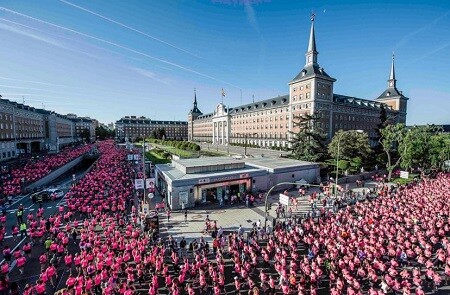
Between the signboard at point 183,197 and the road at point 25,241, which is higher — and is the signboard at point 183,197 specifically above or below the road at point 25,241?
above

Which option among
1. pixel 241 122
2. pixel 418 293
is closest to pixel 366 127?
pixel 241 122

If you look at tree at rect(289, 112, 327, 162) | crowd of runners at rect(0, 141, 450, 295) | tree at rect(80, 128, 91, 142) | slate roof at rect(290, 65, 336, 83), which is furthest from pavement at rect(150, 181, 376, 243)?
tree at rect(80, 128, 91, 142)

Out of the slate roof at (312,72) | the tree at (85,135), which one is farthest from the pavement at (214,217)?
the tree at (85,135)

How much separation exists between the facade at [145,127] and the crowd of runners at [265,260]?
152795 mm

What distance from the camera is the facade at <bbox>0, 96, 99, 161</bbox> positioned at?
65.1 meters

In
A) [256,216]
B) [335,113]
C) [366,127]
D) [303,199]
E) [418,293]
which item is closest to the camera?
[418,293]

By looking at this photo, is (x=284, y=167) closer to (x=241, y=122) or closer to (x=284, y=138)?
(x=284, y=138)

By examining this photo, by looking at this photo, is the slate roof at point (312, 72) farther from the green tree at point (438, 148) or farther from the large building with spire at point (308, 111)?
the green tree at point (438, 148)

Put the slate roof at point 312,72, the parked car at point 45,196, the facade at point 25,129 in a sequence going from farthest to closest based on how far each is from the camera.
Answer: the slate roof at point 312,72 → the facade at point 25,129 → the parked car at point 45,196

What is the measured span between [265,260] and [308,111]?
2352 inches

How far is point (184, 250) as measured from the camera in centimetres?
1716

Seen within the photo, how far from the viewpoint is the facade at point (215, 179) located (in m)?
26.3

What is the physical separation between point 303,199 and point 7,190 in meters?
36.0

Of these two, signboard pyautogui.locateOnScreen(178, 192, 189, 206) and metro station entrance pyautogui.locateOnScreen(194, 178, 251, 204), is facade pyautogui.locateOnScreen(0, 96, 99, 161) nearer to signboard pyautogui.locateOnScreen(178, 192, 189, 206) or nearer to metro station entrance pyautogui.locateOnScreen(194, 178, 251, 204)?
signboard pyautogui.locateOnScreen(178, 192, 189, 206)
